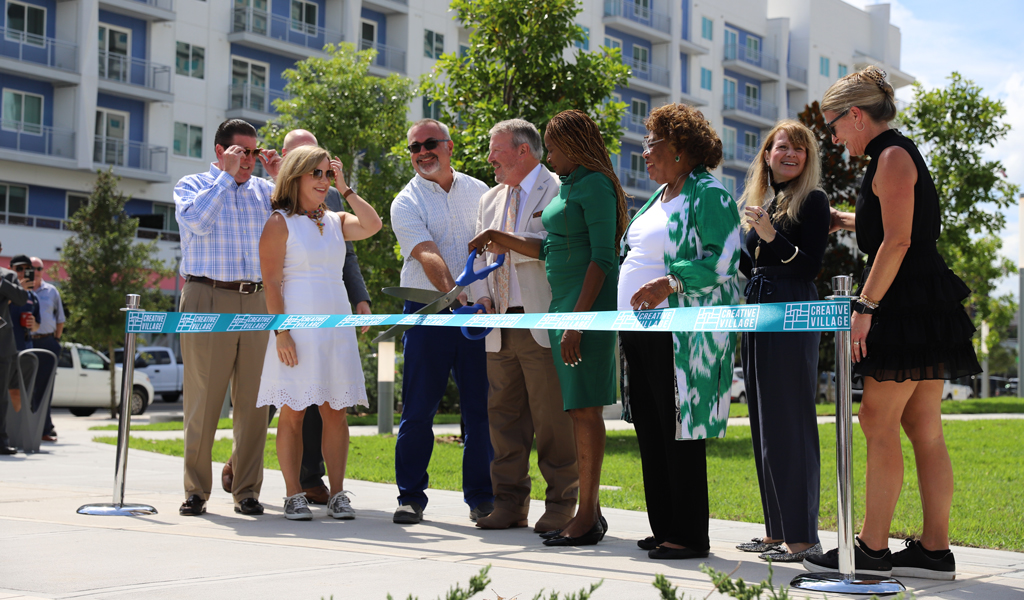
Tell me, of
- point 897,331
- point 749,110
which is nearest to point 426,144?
point 897,331

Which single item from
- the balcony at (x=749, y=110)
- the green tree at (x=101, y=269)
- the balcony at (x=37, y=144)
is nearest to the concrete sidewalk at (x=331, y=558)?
the green tree at (x=101, y=269)

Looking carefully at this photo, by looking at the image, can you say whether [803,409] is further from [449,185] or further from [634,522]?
[449,185]

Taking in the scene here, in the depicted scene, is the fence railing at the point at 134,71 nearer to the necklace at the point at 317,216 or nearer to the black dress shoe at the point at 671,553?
the necklace at the point at 317,216

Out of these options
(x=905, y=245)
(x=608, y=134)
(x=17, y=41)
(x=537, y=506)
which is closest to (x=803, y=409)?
(x=905, y=245)

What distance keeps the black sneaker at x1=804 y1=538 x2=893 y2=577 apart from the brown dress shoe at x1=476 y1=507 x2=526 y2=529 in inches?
76.7

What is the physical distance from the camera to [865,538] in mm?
4270

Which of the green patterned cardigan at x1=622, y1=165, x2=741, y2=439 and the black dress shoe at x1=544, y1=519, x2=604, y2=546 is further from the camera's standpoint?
the black dress shoe at x1=544, y1=519, x2=604, y2=546

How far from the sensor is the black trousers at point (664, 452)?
15.2ft

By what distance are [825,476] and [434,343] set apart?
421 centimetres

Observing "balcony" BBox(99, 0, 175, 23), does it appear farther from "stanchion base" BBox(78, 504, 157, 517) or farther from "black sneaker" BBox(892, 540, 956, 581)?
"black sneaker" BBox(892, 540, 956, 581)

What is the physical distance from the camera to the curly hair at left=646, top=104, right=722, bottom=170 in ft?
15.8

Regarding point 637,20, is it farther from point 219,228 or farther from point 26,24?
point 219,228

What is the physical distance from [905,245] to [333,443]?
11.3 ft

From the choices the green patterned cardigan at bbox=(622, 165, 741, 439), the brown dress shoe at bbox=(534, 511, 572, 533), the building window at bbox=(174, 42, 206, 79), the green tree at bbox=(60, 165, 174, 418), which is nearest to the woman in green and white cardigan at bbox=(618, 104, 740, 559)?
the green patterned cardigan at bbox=(622, 165, 741, 439)
